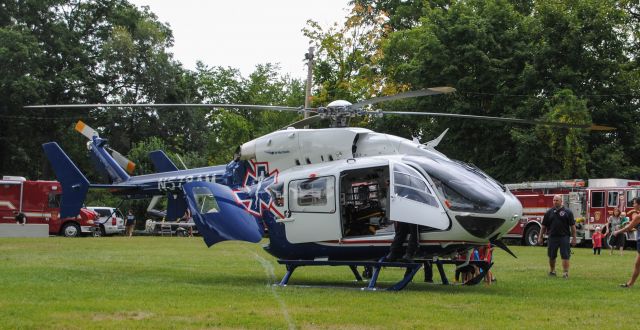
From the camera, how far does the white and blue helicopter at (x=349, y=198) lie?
533 inches

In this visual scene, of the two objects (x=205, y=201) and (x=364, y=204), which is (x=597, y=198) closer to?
(x=364, y=204)

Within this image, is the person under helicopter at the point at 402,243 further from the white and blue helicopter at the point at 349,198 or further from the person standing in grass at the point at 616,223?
the person standing in grass at the point at 616,223

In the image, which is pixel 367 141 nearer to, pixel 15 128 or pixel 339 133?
pixel 339 133

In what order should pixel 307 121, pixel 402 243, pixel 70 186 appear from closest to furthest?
pixel 402 243
pixel 307 121
pixel 70 186

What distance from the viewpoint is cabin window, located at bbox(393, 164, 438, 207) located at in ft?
44.7

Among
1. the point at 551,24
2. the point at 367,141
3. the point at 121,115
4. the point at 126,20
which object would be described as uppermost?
the point at 126,20

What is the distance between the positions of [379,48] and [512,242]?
632 inches

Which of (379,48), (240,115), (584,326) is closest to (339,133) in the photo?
(584,326)

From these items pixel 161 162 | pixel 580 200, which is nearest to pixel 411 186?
pixel 161 162

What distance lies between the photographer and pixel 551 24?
144 feet

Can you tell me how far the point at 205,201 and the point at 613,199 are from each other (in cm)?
2454

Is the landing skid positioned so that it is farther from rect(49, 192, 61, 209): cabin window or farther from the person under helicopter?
rect(49, 192, 61, 209): cabin window

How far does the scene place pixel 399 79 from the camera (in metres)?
49.1

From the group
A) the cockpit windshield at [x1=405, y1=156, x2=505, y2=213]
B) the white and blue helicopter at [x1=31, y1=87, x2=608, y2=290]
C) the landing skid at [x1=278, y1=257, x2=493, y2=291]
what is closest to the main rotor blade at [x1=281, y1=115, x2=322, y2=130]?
the white and blue helicopter at [x1=31, y1=87, x2=608, y2=290]
